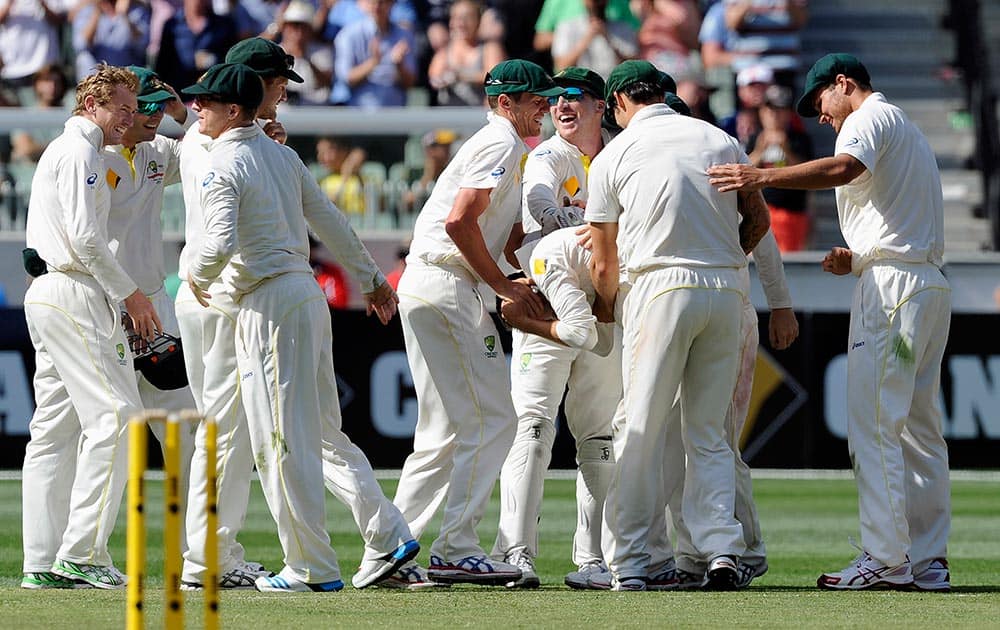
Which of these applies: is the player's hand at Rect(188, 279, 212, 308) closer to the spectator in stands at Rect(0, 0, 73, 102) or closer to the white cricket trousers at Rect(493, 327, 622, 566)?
the white cricket trousers at Rect(493, 327, 622, 566)

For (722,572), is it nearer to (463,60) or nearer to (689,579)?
(689,579)

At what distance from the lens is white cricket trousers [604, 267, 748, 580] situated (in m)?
7.00

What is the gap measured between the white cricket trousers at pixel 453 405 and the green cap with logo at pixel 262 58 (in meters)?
1.12

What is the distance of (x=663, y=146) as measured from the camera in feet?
23.3

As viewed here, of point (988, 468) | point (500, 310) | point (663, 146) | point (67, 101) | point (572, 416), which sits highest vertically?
point (67, 101)

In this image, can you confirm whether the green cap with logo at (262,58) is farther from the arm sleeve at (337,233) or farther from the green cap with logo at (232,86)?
the arm sleeve at (337,233)

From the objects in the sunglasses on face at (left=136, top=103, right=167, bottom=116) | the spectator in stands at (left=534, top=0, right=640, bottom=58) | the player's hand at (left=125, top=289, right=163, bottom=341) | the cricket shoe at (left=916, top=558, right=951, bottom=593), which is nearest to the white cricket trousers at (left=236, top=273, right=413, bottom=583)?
the player's hand at (left=125, top=289, right=163, bottom=341)

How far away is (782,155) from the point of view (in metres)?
15.2

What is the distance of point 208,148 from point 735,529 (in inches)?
111

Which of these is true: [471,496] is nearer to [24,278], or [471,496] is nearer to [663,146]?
[663,146]

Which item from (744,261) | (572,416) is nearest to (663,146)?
(744,261)

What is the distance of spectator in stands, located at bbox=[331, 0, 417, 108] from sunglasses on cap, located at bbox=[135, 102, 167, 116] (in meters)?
8.64

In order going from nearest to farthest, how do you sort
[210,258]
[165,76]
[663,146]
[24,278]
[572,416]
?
[210,258], [663,146], [572,416], [24,278], [165,76]

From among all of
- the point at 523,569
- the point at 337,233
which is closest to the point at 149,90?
the point at 337,233
